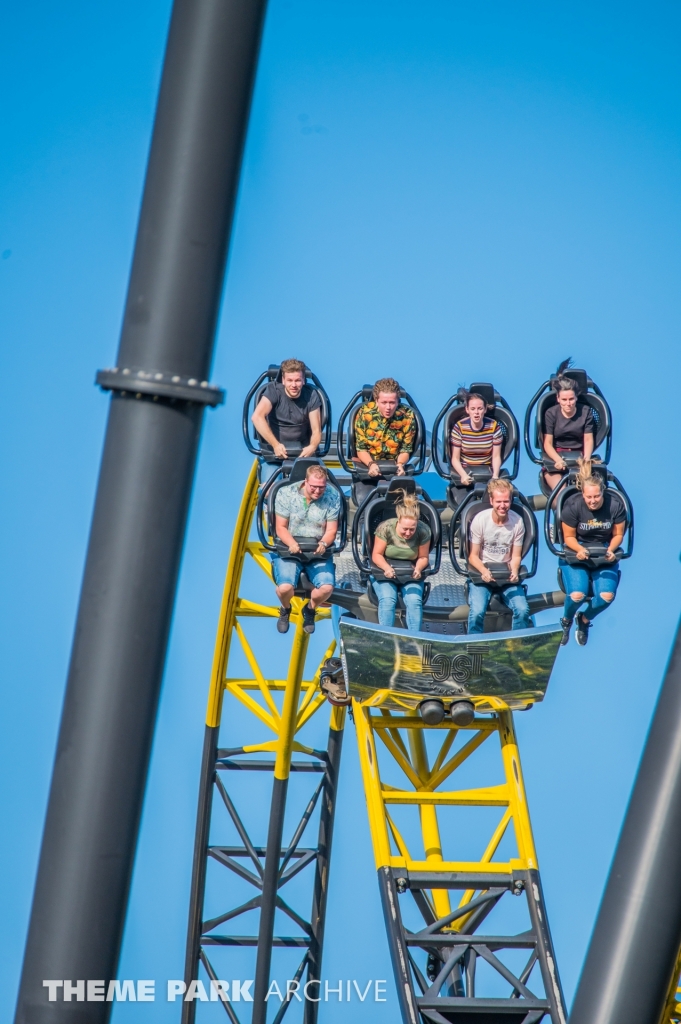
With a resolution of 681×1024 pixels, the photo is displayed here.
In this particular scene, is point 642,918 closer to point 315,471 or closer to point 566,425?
point 315,471

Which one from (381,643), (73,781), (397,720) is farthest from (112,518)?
(397,720)

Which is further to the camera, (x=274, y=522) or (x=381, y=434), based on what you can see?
(x=381, y=434)

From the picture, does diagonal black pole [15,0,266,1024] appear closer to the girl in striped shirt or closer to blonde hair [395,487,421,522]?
blonde hair [395,487,421,522]

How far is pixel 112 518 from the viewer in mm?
2723

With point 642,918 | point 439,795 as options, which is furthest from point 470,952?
point 642,918

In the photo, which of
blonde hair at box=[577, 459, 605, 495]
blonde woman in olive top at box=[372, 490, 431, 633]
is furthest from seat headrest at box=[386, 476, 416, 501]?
blonde hair at box=[577, 459, 605, 495]

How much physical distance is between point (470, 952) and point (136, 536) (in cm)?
766

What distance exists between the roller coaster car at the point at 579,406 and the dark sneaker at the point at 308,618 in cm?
195

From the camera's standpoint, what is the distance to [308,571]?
9695 millimetres

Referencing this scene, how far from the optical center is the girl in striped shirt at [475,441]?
1020 cm

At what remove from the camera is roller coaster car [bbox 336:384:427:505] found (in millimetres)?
10094

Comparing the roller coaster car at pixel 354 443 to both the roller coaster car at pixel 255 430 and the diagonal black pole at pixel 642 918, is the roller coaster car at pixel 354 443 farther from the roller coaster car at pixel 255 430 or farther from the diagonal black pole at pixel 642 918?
the diagonal black pole at pixel 642 918

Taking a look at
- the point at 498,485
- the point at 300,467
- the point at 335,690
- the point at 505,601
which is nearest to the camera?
the point at 498,485

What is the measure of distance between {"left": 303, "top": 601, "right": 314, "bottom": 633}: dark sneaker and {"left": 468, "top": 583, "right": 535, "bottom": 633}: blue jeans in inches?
45.0
